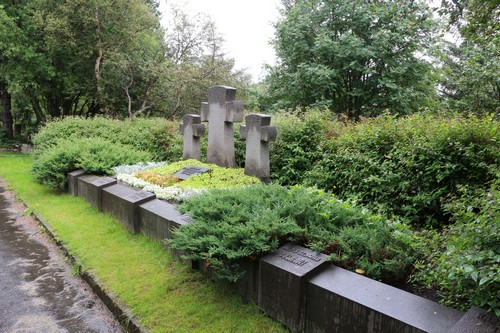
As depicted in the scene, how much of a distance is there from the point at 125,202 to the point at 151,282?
78.7 inches

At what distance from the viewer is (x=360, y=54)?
470 inches

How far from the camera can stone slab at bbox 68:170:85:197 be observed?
812cm

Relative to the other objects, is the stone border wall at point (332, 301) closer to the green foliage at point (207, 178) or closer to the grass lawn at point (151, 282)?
the grass lawn at point (151, 282)

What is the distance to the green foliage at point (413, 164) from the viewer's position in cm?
462

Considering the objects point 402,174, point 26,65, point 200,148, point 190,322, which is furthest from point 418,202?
point 26,65

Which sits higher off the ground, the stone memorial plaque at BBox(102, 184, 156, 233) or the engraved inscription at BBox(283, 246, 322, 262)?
the engraved inscription at BBox(283, 246, 322, 262)

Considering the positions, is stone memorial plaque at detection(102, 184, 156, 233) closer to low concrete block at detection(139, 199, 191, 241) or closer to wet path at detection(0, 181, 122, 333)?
low concrete block at detection(139, 199, 191, 241)

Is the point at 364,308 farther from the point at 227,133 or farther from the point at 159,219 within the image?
the point at 227,133

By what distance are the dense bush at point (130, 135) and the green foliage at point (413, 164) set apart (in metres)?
5.33

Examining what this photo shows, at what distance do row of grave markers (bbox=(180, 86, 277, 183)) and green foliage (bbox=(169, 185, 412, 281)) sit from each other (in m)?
2.70

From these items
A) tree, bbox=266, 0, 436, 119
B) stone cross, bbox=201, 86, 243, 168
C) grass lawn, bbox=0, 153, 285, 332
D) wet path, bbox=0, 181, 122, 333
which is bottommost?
wet path, bbox=0, 181, 122, 333

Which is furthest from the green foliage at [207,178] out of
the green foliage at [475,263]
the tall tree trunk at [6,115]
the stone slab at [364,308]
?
the tall tree trunk at [6,115]

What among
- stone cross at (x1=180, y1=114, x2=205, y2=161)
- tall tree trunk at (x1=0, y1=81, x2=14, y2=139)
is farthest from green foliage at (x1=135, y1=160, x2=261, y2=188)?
tall tree trunk at (x1=0, y1=81, x2=14, y2=139)

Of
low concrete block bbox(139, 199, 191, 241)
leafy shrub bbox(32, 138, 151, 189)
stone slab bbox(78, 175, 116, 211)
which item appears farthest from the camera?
leafy shrub bbox(32, 138, 151, 189)
